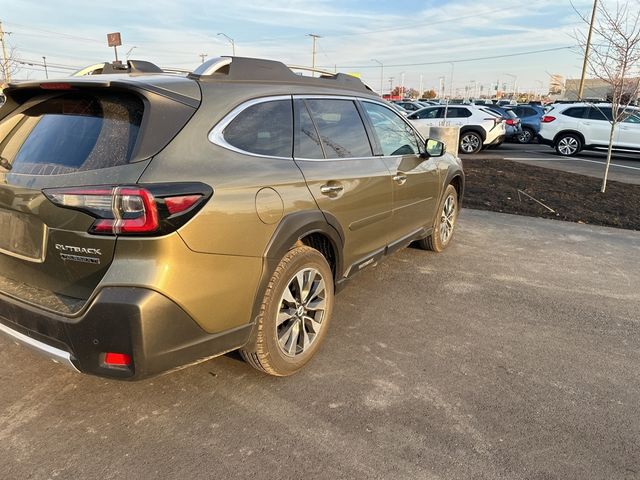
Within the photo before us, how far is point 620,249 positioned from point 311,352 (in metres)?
4.75

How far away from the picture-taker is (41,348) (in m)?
2.35

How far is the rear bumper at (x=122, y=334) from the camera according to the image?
2.09 m

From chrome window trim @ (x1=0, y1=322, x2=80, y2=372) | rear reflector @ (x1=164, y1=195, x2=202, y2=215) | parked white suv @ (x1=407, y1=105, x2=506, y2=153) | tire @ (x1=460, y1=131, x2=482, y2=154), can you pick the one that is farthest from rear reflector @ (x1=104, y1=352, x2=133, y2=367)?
tire @ (x1=460, y1=131, x2=482, y2=154)

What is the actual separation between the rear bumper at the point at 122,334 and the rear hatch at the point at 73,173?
0.34 ft

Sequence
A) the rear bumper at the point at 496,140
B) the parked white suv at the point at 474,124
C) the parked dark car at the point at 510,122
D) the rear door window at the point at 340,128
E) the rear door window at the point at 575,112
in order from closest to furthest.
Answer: the rear door window at the point at 340,128, the rear door window at the point at 575,112, the parked white suv at the point at 474,124, the rear bumper at the point at 496,140, the parked dark car at the point at 510,122

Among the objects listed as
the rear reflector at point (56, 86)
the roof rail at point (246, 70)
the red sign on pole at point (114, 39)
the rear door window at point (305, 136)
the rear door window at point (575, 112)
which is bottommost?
the rear door window at point (305, 136)

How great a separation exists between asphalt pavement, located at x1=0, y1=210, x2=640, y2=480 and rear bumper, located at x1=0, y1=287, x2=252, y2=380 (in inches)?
18.0

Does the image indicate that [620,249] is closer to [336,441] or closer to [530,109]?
[336,441]

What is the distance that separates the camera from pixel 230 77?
273 cm

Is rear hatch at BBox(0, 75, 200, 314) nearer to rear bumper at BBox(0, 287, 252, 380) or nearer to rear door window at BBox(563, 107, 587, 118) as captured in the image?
rear bumper at BBox(0, 287, 252, 380)

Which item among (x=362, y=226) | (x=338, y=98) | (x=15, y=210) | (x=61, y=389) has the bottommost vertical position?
(x=61, y=389)

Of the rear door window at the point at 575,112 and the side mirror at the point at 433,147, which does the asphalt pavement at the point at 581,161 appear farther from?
the side mirror at the point at 433,147

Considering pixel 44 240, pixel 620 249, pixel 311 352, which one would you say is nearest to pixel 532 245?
pixel 620 249

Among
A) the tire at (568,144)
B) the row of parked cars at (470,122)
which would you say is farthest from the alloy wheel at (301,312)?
the tire at (568,144)
